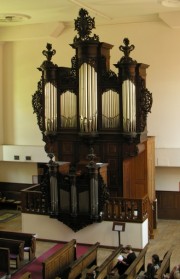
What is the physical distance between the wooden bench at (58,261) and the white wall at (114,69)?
6483mm

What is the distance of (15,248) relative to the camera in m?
13.2

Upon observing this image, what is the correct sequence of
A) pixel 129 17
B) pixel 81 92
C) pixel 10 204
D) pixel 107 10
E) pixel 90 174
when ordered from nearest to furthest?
pixel 90 174 → pixel 81 92 → pixel 107 10 → pixel 129 17 → pixel 10 204

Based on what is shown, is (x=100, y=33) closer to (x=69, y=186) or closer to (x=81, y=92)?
(x=81, y=92)

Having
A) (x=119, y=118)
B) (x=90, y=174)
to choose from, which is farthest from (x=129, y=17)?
(x=90, y=174)

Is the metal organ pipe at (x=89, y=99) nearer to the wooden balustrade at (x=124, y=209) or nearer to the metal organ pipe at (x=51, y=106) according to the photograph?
the metal organ pipe at (x=51, y=106)

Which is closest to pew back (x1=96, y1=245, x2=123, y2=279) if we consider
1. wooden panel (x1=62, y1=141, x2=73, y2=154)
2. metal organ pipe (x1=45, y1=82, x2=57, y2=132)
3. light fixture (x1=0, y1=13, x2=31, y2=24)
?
wooden panel (x1=62, y1=141, x2=73, y2=154)

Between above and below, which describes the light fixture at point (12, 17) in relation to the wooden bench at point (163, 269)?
above

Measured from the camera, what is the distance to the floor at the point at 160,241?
46.0 ft

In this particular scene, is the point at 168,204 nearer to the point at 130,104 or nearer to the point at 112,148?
the point at 112,148

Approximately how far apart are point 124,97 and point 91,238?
463cm

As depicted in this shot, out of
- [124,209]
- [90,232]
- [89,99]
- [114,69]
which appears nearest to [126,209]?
[124,209]

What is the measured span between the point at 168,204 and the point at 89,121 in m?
5.47

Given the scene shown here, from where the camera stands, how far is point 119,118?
48.7 feet

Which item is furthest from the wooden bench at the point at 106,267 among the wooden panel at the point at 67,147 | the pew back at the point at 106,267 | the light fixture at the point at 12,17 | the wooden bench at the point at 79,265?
the light fixture at the point at 12,17
